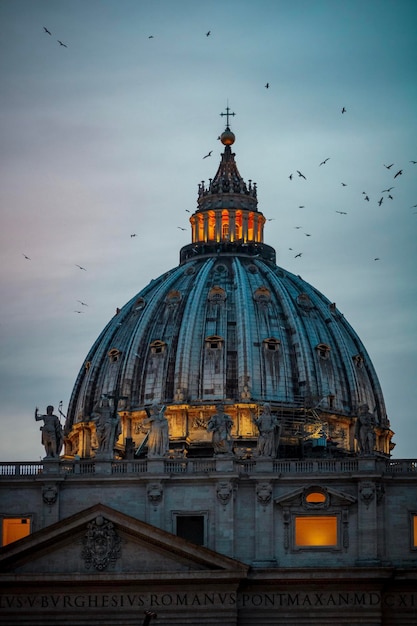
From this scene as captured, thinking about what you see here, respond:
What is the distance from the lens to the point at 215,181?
15662cm

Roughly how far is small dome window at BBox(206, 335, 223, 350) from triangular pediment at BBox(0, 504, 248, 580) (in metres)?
41.8

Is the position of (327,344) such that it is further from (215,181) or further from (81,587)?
(81,587)

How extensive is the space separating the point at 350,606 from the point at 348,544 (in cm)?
315

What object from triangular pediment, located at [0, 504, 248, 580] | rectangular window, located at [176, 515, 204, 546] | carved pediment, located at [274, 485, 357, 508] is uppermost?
carved pediment, located at [274, 485, 357, 508]

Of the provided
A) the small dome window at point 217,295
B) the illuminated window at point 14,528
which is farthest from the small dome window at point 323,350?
the illuminated window at point 14,528

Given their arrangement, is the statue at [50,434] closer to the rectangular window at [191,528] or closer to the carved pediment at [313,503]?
the rectangular window at [191,528]

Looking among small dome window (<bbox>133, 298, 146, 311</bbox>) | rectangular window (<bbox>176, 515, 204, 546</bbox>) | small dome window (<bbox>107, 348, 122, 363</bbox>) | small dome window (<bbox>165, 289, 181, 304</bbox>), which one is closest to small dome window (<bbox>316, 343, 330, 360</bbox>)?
small dome window (<bbox>165, 289, 181, 304</bbox>)

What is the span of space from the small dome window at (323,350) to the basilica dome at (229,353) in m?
0.07

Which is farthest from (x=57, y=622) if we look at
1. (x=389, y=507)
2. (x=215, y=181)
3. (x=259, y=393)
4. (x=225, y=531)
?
(x=215, y=181)

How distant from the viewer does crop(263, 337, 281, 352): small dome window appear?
146m

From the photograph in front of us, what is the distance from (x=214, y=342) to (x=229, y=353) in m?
1.33

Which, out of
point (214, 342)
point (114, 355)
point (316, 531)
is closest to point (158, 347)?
point (214, 342)

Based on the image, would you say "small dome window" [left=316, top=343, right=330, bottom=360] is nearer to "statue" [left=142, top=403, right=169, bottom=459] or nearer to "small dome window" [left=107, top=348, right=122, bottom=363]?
"small dome window" [left=107, top=348, right=122, bottom=363]

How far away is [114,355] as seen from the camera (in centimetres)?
15050
